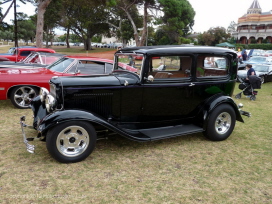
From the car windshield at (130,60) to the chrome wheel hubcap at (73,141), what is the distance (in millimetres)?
1464

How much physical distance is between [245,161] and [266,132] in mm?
1913

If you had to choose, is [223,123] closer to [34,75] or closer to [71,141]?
[71,141]

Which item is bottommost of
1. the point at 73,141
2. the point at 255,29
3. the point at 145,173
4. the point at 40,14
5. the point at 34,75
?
the point at 145,173

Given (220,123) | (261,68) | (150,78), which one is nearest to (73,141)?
(150,78)

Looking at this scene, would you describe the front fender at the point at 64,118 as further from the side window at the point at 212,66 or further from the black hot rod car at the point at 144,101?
the side window at the point at 212,66

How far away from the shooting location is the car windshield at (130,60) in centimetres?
431

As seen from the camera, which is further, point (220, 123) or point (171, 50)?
point (220, 123)

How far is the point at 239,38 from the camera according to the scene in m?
76.3

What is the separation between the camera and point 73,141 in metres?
3.75

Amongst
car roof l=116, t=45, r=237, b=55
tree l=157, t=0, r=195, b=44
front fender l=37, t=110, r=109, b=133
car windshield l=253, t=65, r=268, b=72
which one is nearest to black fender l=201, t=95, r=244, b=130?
car roof l=116, t=45, r=237, b=55

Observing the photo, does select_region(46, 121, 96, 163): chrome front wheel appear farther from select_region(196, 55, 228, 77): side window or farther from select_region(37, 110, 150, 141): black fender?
select_region(196, 55, 228, 77): side window

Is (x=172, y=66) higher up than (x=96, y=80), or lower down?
higher up

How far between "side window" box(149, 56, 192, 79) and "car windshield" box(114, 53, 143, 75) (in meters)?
0.30

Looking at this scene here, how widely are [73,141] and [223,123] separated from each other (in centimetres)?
308
